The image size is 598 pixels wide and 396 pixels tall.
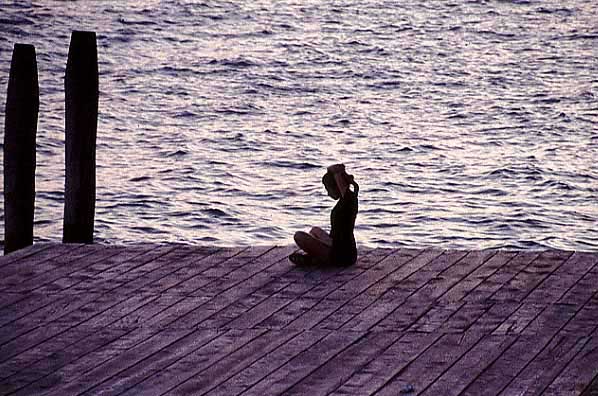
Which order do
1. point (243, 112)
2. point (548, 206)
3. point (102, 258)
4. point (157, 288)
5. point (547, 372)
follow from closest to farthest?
point (547, 372)
point (157, 288)
point (102, 258)
point (548, 206)
point (243, 112)

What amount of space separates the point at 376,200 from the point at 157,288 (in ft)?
36.5

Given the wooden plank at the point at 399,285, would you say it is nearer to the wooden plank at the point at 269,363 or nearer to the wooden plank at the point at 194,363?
the wooden plank at the point at 269,363

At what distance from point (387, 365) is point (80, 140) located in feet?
17.8

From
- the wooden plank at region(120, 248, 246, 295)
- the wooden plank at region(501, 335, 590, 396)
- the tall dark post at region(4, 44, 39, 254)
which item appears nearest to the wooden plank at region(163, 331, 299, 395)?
the wooden plank at region(120, 248, 246, 295)

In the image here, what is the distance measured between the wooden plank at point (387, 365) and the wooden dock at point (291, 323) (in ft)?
0.05

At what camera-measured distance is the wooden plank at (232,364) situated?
8555mm

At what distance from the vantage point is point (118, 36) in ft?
119

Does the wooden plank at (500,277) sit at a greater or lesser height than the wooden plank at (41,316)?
greater

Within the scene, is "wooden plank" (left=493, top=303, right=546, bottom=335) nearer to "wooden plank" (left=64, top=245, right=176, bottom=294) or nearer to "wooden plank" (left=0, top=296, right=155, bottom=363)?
"wooden plank" (left=0, top=296, right=155, bottom=363)

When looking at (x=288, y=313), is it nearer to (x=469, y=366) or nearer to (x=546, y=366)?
(x=469, y=366)

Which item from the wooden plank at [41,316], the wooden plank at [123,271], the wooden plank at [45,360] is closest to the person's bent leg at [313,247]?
the wooden plank at [123,271]

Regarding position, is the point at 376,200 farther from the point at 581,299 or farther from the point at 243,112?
the point at 581,299

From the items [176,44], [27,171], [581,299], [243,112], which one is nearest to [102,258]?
[27,171]

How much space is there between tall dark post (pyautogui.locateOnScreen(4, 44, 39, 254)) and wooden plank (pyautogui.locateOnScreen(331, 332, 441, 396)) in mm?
5517
